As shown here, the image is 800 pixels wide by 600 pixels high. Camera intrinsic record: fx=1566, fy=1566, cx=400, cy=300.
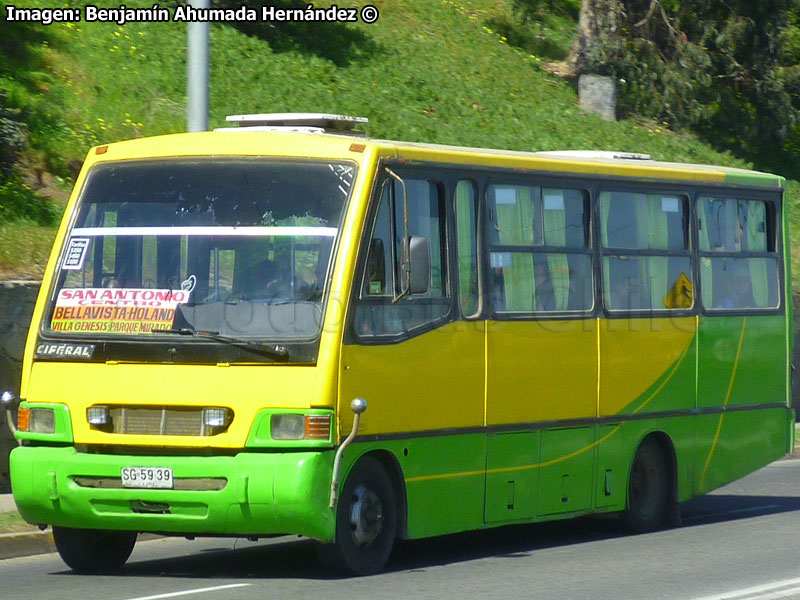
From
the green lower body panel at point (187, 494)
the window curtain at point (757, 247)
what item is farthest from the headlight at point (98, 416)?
the window curtain at point (757, 247)

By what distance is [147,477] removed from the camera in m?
9.30

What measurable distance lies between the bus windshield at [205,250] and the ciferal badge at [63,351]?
0.35 feet

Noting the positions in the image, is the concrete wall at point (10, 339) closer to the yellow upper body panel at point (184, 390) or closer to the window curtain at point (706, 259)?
the yellow upper body panel at point (184, 390)

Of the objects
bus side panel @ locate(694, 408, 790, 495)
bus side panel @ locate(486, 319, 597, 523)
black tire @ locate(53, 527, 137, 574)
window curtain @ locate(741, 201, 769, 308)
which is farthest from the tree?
black tire @ locate(53, 527, 137, 574)

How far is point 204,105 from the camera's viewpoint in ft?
43.0

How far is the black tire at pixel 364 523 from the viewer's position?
31.2 ft

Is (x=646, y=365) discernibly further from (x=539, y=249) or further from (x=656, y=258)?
(x=539, y=249)

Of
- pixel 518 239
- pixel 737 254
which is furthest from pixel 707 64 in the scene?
pixel 518 239

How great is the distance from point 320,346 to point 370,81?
2096 cm

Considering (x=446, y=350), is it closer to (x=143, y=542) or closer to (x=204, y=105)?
(x=143, y=542)

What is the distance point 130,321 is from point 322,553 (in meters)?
1.86

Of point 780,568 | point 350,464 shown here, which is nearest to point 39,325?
point 350,464

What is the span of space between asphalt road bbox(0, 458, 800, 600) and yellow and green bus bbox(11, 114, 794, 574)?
33 cm

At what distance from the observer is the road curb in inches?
429
